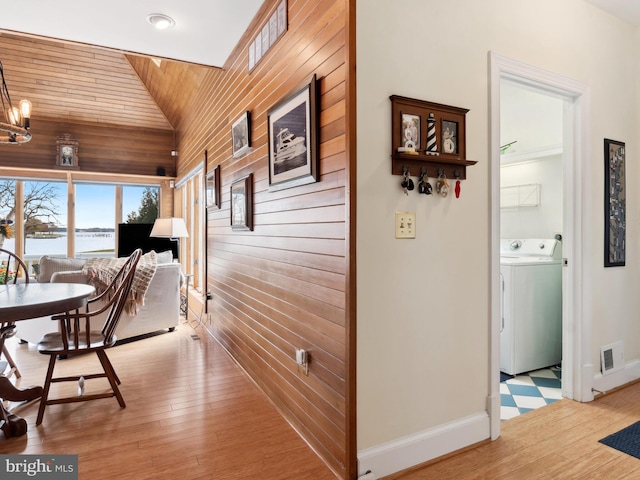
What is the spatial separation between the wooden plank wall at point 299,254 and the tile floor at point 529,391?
1.32 metres

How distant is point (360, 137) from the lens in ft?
5.87

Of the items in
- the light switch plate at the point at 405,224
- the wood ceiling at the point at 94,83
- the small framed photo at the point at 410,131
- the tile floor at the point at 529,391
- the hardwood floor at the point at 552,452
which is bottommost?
the tile floor at the point at 529,391

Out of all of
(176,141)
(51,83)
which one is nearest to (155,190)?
(176,141)

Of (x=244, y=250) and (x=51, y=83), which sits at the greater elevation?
(x=51, y=83)

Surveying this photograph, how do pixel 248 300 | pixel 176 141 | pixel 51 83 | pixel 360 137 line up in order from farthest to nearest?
pixel 176 141
pixel 51 83
pixel 248 300
pixel 360 137

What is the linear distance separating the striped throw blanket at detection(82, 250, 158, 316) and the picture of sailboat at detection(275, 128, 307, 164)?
7.20 feet

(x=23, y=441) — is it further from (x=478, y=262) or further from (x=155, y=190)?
(x=155, y=190)

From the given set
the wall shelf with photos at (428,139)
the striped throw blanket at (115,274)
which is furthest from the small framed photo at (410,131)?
the striped throw blanket at (115,274)

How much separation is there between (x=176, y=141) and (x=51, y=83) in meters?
2.14

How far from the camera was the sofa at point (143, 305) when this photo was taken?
386 cm

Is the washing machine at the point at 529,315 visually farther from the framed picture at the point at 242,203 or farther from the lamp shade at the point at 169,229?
the lamp shade at the point at 169,229

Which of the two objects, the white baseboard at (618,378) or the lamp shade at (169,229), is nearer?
Result: the white baseboard at (618,378)

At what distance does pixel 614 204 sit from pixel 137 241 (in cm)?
610

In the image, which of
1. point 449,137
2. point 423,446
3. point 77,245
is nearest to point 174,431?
point 423,446
